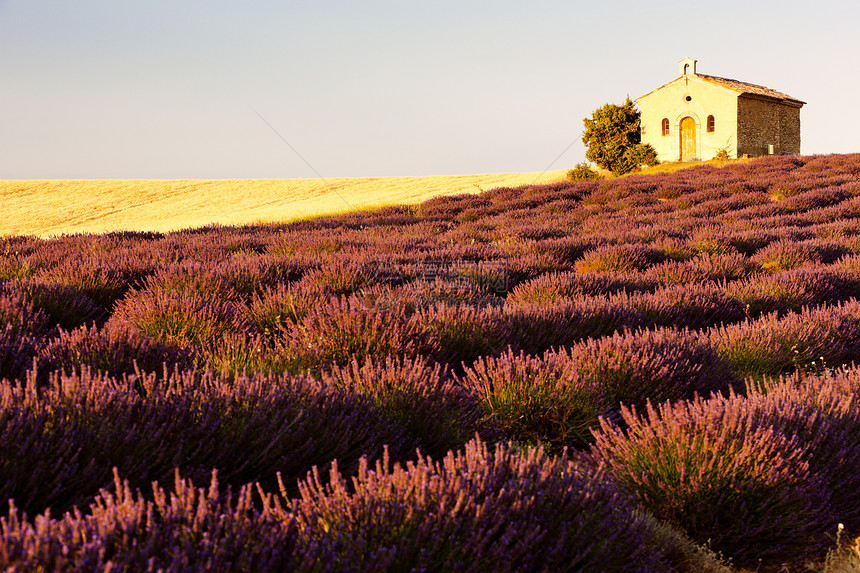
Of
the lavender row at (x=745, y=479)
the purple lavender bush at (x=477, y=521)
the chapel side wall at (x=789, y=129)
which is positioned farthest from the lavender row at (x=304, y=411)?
the chapel side wall at (x=789, y=129)

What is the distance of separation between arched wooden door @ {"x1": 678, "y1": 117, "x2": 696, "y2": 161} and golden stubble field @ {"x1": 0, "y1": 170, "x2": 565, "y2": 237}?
815 centimetres

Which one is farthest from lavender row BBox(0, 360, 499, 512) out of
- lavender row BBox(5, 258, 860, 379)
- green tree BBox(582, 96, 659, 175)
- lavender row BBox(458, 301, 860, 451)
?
green tree BBox(582, 96, 659, 175)

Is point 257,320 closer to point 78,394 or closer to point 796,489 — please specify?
point 78,394

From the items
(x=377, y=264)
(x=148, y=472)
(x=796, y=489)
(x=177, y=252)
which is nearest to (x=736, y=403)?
(x=796, y=489)

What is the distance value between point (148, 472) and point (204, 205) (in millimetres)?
29344

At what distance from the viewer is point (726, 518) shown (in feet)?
7.16

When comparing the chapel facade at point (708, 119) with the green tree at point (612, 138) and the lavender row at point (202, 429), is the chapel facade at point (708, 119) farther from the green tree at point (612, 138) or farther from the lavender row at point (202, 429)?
the lavender row at point (202, 429)

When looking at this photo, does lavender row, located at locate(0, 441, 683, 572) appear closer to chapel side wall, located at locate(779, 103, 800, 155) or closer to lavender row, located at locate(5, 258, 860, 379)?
lavender row, located at locate(5, 258, 860, 379)

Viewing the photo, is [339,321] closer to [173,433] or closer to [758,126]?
[173,433]

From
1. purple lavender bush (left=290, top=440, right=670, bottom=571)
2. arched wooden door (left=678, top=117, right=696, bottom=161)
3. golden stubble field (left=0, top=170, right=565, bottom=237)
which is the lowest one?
purple lavender bush (left=290, top=440, right=670, bottom=571)

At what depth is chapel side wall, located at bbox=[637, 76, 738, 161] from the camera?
1316 inches

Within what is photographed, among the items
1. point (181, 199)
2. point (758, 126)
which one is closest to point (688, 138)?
point (758, 126)

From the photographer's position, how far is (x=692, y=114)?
34719 mm

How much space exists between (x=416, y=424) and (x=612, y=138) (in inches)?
1360
